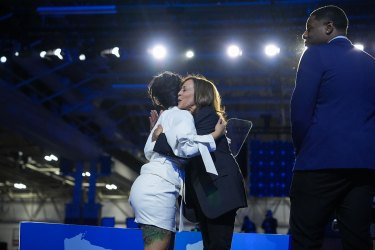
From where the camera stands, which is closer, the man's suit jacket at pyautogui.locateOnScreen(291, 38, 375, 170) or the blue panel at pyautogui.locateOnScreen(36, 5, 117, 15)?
the man's suit jacket at pyautogui.locateOnScreen(291, 38, 375, 170)

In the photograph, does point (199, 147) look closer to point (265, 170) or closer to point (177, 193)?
point (177, 193)

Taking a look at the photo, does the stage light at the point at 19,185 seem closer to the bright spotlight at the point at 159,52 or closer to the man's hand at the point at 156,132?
the bright spotlight at the point at 159,52

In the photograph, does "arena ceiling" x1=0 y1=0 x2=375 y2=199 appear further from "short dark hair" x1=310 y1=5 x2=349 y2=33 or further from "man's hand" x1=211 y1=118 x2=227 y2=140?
"short dark hair" x1=310 y1=5 x2=349 y2=33

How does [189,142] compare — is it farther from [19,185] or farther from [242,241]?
[19,185]

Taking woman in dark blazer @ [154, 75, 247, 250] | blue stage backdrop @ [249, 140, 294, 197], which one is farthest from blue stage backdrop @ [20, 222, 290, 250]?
blue stage backdrop @ [249, 140, 294, 197]

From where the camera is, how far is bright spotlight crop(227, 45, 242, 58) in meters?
8.11

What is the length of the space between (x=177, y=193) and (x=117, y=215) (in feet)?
75.0

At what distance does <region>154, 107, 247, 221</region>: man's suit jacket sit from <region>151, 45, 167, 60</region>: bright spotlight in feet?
19.4

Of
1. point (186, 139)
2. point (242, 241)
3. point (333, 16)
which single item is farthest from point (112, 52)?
point (333, 16)

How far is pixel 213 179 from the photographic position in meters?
2.27

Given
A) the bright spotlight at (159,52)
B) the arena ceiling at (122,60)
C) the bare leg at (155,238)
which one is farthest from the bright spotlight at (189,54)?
the bare leg at (155,238)

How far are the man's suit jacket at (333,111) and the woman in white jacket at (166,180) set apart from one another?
52 cm

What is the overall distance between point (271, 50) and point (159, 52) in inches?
70.6

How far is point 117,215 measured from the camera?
2450 centimetres
